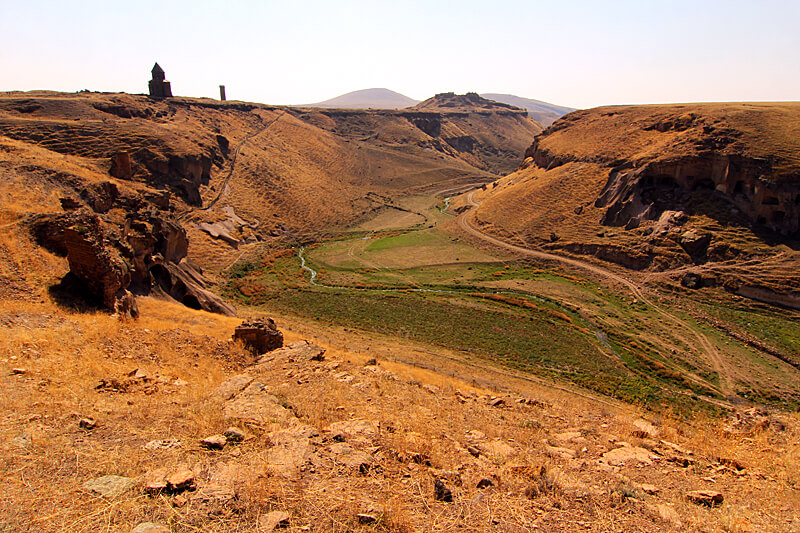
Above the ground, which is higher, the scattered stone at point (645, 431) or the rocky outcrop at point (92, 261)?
the rocky outcrop at point (92, 261)

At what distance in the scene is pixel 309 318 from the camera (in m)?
31.9

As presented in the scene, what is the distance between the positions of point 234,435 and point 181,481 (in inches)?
77.5

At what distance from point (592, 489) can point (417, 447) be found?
328 centimetres

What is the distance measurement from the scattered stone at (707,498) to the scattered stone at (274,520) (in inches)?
261

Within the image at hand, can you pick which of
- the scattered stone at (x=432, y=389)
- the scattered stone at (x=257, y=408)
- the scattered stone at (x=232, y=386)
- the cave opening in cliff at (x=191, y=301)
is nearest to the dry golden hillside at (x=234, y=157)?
the cave opening in cliff at (x=191, y=301)

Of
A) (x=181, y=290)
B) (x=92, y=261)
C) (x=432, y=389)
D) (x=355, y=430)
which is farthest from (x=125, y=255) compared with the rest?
(x=355, y=430)

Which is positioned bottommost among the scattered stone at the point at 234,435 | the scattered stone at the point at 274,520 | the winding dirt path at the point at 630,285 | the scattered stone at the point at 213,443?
the winding dirt path at the point at 630,285

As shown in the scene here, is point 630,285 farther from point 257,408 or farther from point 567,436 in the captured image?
point 257,408

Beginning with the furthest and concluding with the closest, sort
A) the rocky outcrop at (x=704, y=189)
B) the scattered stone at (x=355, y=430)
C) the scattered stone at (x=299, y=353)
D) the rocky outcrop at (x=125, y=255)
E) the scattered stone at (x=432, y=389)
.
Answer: the rocky outcrop at (x=704, y=189) → the rocky outcrop at (x=125, y=255) → the scattered stone at (x=299, y=353) → the scattered stone at (x=432, y=389) → the scattered stone at (x=355, y=430)

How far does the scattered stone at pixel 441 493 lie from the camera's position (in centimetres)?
690

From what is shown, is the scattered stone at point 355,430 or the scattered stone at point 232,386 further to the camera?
the scattered stone at point 232,386

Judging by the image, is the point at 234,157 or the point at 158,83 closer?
the point at 234,157

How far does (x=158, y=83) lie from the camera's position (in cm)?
7575

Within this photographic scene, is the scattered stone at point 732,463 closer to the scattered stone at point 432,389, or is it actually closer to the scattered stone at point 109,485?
the scattered stone at point 432,389
